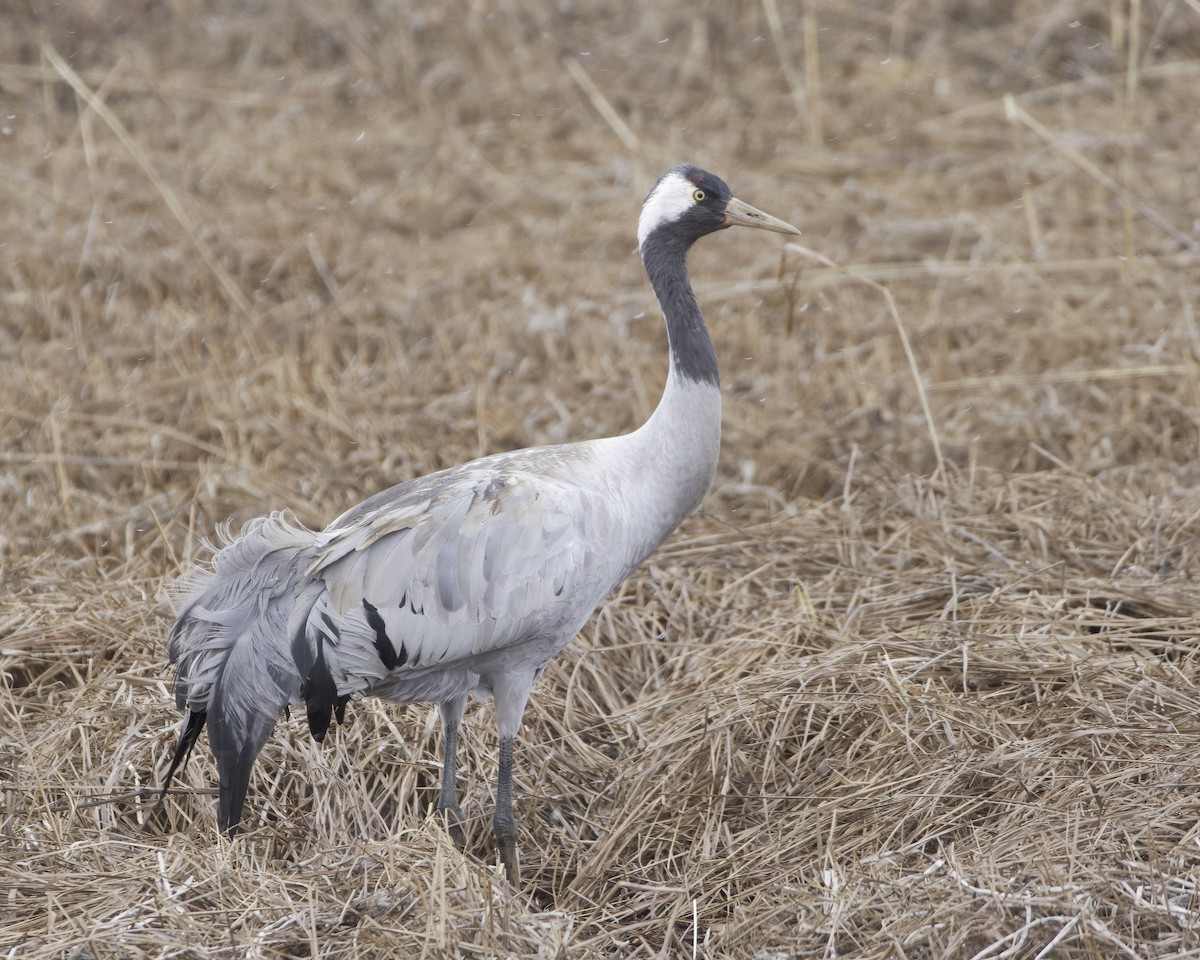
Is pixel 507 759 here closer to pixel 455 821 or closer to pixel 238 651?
pixel 455 821

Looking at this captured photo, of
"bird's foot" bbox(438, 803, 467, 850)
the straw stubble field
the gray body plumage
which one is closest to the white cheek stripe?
the gray body plumage

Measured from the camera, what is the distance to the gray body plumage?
3.52 metres

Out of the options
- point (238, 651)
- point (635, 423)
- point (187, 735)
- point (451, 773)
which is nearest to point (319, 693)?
point (238, 651)

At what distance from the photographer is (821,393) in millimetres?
6031

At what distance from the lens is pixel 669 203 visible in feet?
13.4

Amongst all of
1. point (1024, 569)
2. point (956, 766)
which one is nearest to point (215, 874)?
point (956, 766)

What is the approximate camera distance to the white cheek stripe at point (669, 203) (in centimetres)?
407

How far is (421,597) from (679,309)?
41.9 inches

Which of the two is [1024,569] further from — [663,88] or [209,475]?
[663,88]

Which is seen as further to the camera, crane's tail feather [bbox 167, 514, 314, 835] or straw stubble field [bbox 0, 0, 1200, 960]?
crane's tail feather [bbox 167, 514, 314, 835]

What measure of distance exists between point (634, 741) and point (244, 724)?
1173 mm

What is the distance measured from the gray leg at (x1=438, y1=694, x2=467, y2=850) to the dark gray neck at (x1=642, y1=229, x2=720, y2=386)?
1.06 m

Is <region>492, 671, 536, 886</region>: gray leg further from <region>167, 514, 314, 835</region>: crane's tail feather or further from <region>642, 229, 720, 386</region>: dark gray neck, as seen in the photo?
<region>642, 229, 720, 386</region>: dark gray neck

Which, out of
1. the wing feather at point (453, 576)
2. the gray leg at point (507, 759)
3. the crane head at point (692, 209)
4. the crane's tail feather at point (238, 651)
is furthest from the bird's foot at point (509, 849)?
the crane head at point (692, 209)
